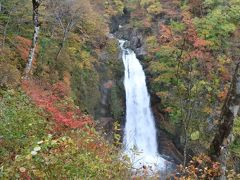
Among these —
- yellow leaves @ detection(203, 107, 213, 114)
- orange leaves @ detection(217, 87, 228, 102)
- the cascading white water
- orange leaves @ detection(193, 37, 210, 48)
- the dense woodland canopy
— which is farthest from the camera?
the cascading white water

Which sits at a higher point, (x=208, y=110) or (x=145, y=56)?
(x=145, y=56)

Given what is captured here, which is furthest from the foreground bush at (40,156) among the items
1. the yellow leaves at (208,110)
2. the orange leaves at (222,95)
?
the orange leaves at (222,95)

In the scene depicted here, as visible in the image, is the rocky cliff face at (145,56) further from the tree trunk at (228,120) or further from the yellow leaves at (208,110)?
the tree trunk at (228,120)

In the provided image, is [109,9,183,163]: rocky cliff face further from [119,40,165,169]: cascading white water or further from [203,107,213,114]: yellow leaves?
[203,107,213,114]: yellow leaves

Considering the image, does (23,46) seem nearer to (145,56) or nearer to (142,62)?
(142,62)

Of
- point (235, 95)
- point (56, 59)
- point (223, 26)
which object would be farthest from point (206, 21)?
point (235, 95)

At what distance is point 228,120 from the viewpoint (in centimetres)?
564

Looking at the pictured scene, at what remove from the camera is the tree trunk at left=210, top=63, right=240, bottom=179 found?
18.4 ft

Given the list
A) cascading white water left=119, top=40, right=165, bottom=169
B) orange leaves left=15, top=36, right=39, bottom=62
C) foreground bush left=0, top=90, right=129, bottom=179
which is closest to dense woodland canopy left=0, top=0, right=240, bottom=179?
orange leaves left=15, top=36, right=39, bottom=62

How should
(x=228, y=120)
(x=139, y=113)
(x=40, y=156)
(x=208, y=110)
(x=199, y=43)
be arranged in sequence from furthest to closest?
(x=139, y=113), (x=199, y=43), (x=208, y=110), (x=228, y=120), (x=40, y=156)

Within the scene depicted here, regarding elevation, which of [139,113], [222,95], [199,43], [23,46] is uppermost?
[199,43]

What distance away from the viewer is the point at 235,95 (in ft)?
18.5

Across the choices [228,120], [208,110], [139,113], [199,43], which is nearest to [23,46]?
[139,113]

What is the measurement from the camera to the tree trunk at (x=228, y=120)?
18.4 feet
